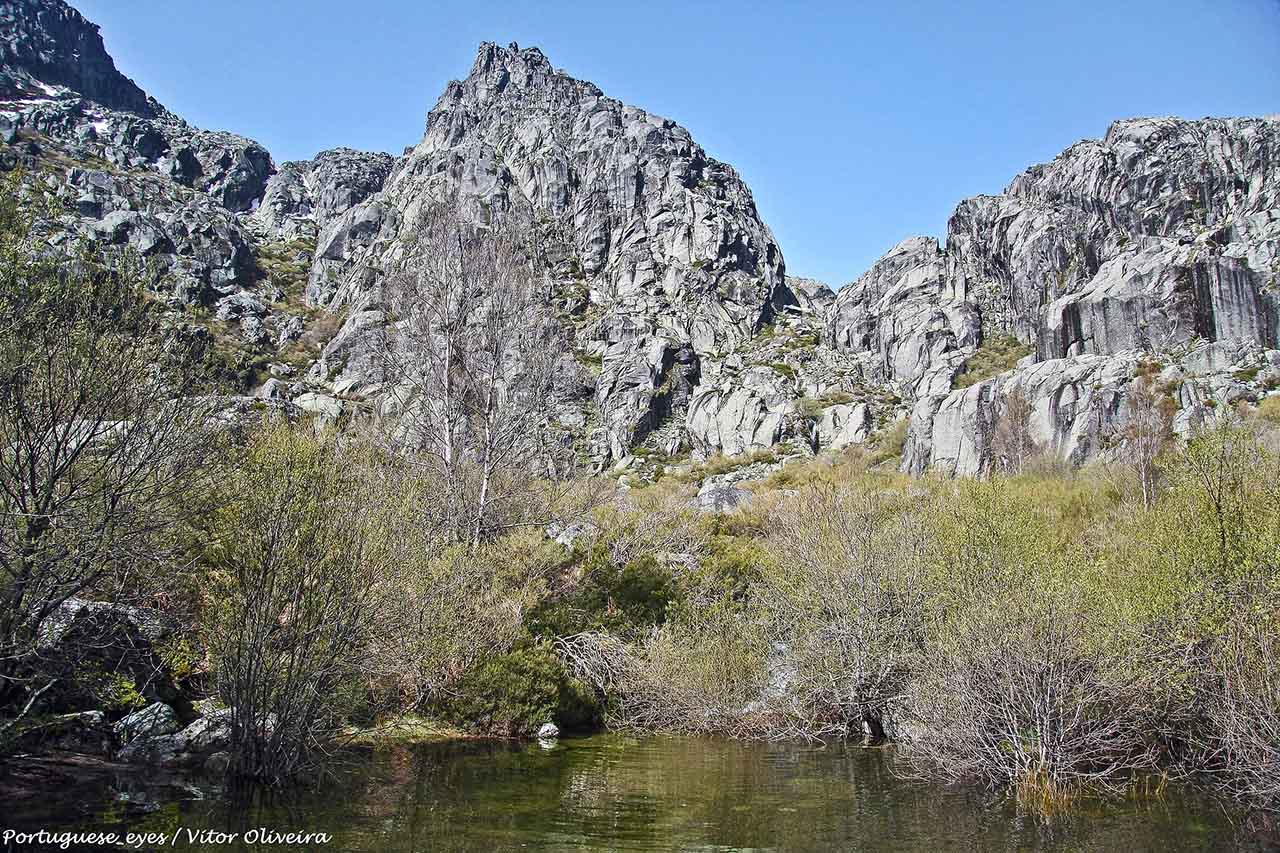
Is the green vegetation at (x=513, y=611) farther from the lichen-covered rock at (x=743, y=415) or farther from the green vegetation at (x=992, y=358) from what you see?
the green vegetation at (x=992, y=358)

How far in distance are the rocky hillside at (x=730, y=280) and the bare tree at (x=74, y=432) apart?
15265 mm

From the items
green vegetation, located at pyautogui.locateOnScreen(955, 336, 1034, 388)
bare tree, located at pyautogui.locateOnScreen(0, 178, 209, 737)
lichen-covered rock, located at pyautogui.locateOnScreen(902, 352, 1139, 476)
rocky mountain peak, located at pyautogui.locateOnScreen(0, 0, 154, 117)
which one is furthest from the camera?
rocky mountain peak, located at pyautogui.locateOnScreen(0, 0, 154, 117)

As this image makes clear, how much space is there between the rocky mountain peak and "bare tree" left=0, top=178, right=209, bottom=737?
20429 centimetres

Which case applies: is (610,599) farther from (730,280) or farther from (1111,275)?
(730,280)

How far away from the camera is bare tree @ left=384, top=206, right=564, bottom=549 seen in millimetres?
27078

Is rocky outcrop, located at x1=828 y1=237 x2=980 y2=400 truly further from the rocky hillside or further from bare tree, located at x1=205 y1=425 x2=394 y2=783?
bare tree, located at x1=205 y1=425 x2=394 y2=783

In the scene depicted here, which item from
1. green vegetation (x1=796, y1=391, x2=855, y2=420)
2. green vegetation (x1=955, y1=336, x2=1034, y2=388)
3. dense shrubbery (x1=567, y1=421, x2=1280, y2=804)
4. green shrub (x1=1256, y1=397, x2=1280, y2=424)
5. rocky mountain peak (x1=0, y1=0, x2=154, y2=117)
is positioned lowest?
dense shrubbery (x1=567, y1=421, x2=1280, y2=804)

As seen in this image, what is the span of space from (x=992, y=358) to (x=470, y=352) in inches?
3153

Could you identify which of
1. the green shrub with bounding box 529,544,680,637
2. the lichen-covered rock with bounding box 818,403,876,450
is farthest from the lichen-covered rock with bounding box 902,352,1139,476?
the green shrub with bounding box 529,544,680,637

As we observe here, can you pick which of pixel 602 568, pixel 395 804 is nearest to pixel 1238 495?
pixel 395 804

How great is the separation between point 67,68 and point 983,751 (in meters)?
244

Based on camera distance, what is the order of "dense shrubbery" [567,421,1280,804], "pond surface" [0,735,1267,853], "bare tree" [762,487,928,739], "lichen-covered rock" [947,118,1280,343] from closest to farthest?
"pond surface" [0,735,1267,853] → "dense shrubbery" [567,421,1280,804] → "bare tree" [762,487,928,739] → "lichen-covered rock" [947,118,1280,343]

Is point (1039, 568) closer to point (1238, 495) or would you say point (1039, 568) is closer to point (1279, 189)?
point (1238, 495)

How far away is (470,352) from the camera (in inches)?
1078
